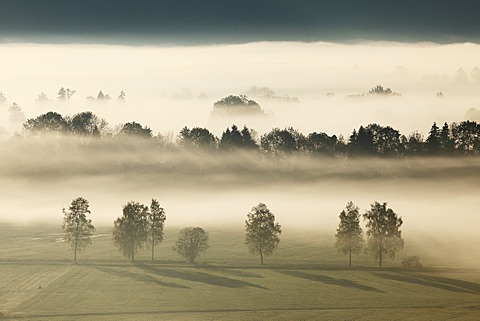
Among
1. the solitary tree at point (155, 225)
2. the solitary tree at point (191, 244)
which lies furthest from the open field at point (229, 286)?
the solitary tree at point (155, 225)

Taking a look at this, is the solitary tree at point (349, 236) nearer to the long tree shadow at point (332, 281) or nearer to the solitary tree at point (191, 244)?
the long tree shadow at point (332, 281)

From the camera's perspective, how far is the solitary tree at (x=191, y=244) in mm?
140625

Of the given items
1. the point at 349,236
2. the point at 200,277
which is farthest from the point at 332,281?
the point at 200,277

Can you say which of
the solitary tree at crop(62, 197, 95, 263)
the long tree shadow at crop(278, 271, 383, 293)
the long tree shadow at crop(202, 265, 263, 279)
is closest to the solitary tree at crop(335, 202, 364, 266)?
the long tree shadow at crop(278, 271, 383, 293)

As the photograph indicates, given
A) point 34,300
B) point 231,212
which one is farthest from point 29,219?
point 34,300

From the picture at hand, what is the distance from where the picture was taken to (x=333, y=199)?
192250 mm

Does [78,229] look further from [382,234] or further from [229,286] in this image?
[382,234]

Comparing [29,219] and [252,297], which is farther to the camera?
[29,219]

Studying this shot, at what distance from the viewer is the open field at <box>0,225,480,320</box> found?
10906cm

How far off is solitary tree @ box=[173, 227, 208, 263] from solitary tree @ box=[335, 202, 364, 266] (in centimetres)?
2008

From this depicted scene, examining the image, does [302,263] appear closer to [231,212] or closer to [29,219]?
[231,212]

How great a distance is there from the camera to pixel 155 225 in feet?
491

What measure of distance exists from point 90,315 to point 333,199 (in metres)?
92.0

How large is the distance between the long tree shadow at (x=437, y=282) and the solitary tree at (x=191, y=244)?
1048 inches
